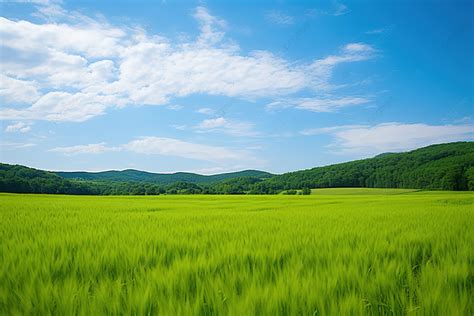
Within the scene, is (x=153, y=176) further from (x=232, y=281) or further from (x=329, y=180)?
(x=232, y=281)

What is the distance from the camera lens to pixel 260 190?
82.5 m

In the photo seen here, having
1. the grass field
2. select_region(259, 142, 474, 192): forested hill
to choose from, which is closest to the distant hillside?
select_region(259, 142, 474, 192): forested hill

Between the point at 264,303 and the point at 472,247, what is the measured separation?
12.8 ft

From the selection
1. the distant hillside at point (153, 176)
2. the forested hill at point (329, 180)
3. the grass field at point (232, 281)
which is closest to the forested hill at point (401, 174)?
the forested hill at point (329, 180)

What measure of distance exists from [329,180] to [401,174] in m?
24.2

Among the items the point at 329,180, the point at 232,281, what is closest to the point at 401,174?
the point at 329,180

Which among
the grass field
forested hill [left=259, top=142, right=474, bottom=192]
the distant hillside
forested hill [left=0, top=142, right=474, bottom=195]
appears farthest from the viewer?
the distant hillside

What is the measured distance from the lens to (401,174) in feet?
318

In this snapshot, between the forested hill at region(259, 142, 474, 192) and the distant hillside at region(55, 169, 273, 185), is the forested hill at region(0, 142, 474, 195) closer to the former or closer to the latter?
the forested hill at region(259, 142, 474, 192)

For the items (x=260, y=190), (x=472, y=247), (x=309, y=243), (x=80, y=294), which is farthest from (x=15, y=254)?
(x=260, y=190)

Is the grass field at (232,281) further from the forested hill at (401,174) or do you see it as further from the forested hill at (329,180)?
the forested hill at (401,174)

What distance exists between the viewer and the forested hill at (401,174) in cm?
8031

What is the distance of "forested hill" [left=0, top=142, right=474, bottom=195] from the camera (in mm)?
65125

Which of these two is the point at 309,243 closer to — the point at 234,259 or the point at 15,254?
the point at 234,259
